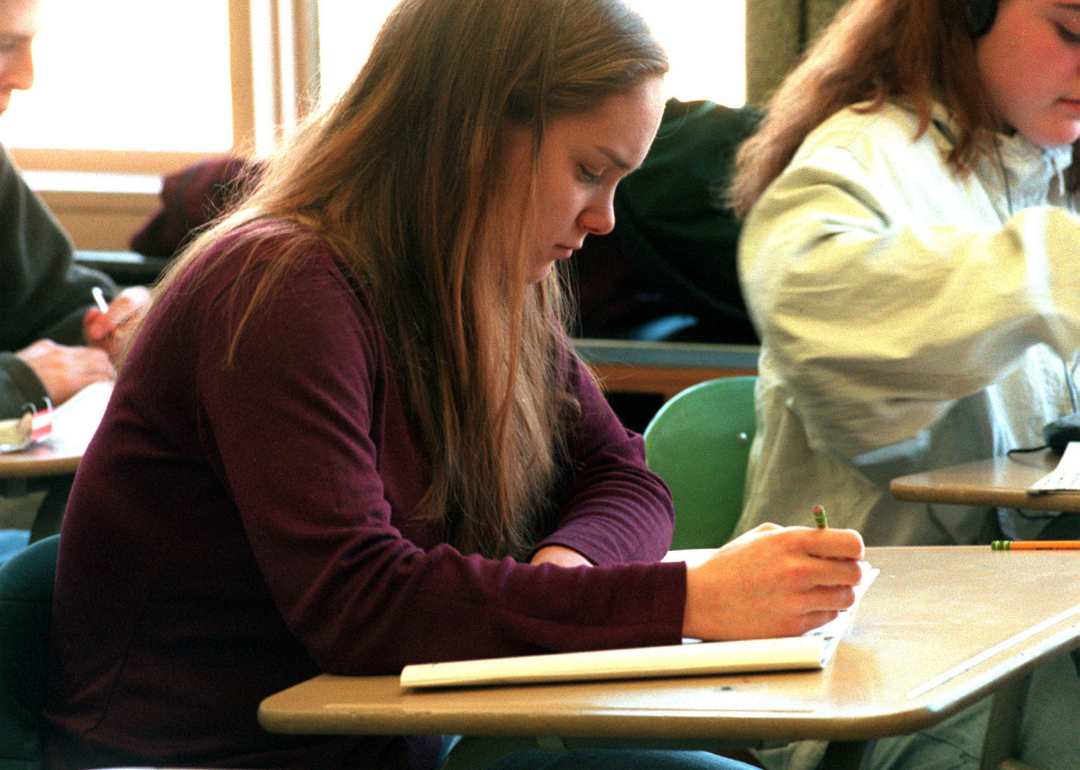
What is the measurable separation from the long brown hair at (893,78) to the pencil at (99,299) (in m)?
1.29

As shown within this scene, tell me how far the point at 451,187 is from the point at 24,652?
0.50 metres

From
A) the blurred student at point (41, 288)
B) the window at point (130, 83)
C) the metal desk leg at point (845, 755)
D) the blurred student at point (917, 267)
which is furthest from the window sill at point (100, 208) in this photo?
the metal desk leg at point (845, 755)

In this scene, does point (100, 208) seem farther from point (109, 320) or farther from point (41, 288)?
point (109, 320)

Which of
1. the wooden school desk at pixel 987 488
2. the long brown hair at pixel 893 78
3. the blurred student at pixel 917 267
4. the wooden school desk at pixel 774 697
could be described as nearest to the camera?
the wooden school desk at pixel 774 697

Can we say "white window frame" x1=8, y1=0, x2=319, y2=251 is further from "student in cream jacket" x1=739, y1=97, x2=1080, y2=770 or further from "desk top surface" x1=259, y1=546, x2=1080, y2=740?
"desk top surface" x1=259, y1=546, x2=1080, y2=740

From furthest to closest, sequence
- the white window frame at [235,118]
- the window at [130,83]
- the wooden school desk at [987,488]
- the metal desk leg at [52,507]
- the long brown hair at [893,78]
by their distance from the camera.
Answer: the window at [130,83], the white window frame at [235,118], the metal desk leg at [52,507], the long brown hair at [893,78], the wooden school desk at [987,488]

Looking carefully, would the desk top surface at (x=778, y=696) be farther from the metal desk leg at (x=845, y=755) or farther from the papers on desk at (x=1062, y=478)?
the papers on desk at (x=1062, y=478)

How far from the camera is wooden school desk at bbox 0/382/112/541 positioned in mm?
1570

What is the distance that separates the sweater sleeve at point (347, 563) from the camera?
816 mm

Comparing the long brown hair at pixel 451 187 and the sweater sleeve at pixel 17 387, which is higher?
the long brown hair at pixel 451 187

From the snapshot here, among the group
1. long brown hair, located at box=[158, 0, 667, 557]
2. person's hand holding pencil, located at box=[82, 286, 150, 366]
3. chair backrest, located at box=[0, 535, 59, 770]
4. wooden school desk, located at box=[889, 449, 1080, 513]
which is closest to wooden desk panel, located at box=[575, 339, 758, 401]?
person's hand holding pencil, located at box=[82, 286, 150, 366]

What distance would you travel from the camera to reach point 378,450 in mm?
955

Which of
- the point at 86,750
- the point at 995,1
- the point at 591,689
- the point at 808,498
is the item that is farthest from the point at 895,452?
the point at 86,750

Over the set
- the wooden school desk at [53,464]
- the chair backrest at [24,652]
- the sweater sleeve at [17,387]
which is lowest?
the wooden school desk at [53,464]
